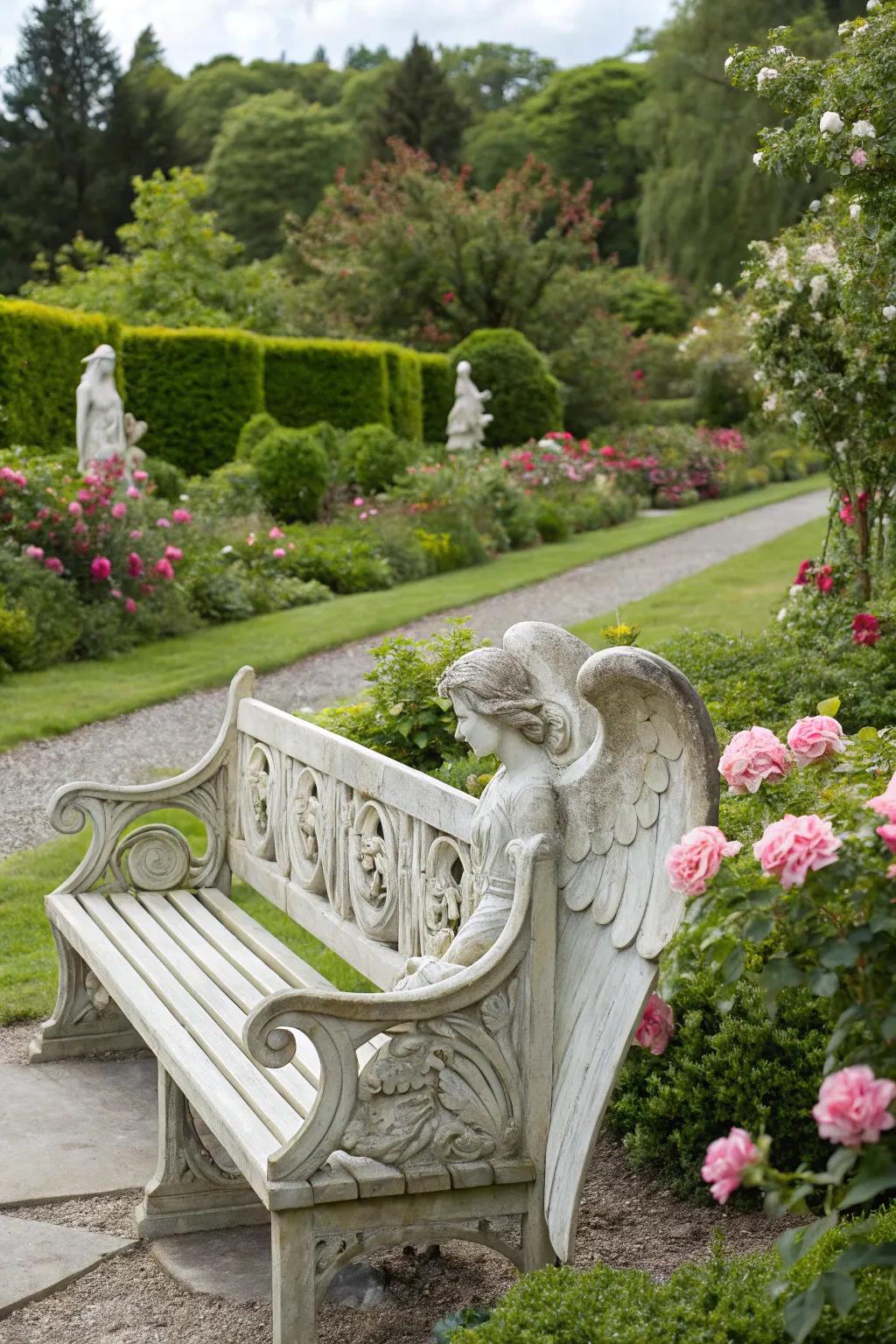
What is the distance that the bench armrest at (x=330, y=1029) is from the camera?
100 inches

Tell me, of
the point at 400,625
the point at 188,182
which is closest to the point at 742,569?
the point at 400,625

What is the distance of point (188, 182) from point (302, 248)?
→ 10.6 ft

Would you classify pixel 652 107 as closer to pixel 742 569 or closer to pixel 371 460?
pixel 371 460

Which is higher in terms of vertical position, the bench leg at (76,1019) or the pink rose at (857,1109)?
the pink rose at (857,1109)

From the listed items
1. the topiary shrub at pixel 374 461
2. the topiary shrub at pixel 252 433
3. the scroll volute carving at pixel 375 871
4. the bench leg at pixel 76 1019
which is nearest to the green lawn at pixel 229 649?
the topiary shrub at pixel 374 461

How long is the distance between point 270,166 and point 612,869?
4247 centimetres

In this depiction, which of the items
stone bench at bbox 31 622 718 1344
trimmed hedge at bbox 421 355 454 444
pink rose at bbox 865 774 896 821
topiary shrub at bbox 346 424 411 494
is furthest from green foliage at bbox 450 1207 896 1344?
trimmed hedge at bbox 421 355 454 444

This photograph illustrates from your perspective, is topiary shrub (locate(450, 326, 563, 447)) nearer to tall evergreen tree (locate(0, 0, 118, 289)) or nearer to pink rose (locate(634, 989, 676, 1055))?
tall evergreen tree (locate(0, 0, 118, 289))

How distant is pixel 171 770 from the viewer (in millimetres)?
8156

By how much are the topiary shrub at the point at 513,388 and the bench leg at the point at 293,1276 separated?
72.4ft

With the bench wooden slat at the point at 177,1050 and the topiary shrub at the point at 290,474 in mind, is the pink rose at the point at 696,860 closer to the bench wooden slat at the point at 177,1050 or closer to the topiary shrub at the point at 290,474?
the bench wooden slat at the point at 177,1050

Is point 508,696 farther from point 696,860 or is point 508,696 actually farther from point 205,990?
point 205,990

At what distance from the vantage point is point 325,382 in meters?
22.2

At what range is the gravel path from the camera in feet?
26.0
